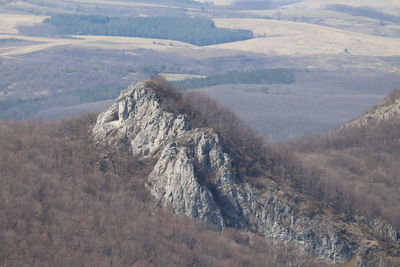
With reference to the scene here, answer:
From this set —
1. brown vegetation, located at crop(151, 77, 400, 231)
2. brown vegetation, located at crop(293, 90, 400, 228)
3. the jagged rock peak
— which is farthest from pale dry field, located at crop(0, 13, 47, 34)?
the jagged rock peak

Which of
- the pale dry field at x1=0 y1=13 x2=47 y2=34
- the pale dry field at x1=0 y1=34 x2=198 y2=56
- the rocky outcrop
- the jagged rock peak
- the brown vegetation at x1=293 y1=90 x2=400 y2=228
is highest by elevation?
the jagged rock peak

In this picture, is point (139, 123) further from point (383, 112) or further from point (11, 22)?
point (11, 22)

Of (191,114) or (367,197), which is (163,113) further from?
(367,197)

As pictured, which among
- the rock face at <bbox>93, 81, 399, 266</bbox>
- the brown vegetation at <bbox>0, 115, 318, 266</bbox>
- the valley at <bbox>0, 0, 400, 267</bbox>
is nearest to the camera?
the brown vegetation at <bbox>0, 115, 318, 266</bbox>

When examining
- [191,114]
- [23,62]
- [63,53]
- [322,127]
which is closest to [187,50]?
[63,53]

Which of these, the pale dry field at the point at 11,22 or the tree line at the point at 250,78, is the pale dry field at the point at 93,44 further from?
the tree line at the point at 250,78

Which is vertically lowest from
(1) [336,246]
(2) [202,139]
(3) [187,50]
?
(3) [187,50]

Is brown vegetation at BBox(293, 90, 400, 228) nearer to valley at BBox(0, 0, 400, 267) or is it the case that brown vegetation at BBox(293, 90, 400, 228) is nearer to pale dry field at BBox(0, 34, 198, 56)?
valley at BBox(0, 0, 400, 267)

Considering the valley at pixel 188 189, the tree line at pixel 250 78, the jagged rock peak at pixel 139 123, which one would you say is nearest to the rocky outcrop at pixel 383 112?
the valley at pixel 188 189
